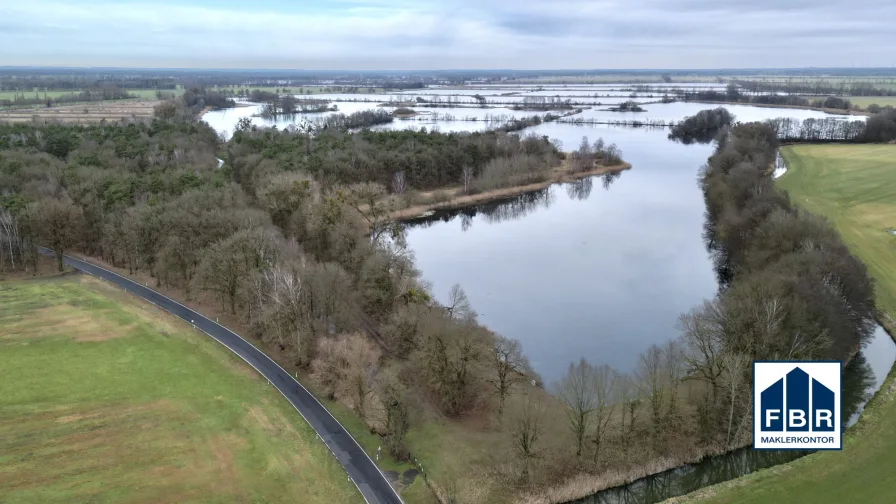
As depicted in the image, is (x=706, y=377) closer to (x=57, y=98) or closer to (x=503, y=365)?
(x=503, y=365)

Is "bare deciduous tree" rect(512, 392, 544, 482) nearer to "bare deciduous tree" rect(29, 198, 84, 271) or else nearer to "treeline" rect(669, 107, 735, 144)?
"bare deciduous tree" rect(29, 198, 84, 271)

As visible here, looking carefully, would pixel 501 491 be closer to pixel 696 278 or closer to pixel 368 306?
pixel 368 306

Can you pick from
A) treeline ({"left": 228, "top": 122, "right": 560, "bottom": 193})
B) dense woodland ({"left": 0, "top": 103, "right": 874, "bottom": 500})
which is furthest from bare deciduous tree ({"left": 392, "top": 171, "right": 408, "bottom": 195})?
dense woodland ({"left": 0, "top": 103, "right": 874, "bottom": 500})

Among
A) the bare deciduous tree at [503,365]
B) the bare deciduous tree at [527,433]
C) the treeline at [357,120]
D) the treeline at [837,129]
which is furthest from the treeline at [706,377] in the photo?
the treeline at [357,120]

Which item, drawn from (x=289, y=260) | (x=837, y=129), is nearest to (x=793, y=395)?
(x=289, y=260)

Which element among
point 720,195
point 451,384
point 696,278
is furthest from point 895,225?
point 451,384

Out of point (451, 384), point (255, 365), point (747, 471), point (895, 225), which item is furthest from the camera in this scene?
point (895, 225)

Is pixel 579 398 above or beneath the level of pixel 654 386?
beneath
